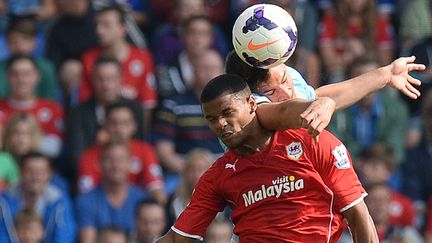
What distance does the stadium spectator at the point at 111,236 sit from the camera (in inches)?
445

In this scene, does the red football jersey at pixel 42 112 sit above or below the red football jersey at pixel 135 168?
above

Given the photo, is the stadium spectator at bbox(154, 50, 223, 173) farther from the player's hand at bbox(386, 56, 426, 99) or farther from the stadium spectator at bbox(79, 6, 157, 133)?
the player's hand at bbox(386, 56, 426, 99)

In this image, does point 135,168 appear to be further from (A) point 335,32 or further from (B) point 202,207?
(B) point 202,207

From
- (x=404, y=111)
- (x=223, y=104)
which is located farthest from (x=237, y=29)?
(x=404, y=111)

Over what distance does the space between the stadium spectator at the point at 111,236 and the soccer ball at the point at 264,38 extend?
4319mm

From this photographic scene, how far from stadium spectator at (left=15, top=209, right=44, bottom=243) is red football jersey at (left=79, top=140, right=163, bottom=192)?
2.46 feet

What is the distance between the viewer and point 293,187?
7105mm

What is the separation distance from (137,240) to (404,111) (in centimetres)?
290

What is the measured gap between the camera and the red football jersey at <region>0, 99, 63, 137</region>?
480 inches

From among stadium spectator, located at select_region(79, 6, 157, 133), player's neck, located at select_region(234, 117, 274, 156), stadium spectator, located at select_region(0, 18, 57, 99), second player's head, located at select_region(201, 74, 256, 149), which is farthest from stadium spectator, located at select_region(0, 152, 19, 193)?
second player's head, located at select_region(201, 74, 256, 149)

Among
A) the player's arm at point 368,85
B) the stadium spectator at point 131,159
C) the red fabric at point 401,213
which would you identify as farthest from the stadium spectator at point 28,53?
the player's arm at point 368,85

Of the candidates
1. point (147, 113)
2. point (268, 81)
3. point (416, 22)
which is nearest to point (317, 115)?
point (268, 81)

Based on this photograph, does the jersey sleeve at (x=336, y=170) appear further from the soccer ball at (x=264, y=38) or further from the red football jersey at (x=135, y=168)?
the red football jersey at (x=135, y=168)

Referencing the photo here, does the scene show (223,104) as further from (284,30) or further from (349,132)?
(349,132)
